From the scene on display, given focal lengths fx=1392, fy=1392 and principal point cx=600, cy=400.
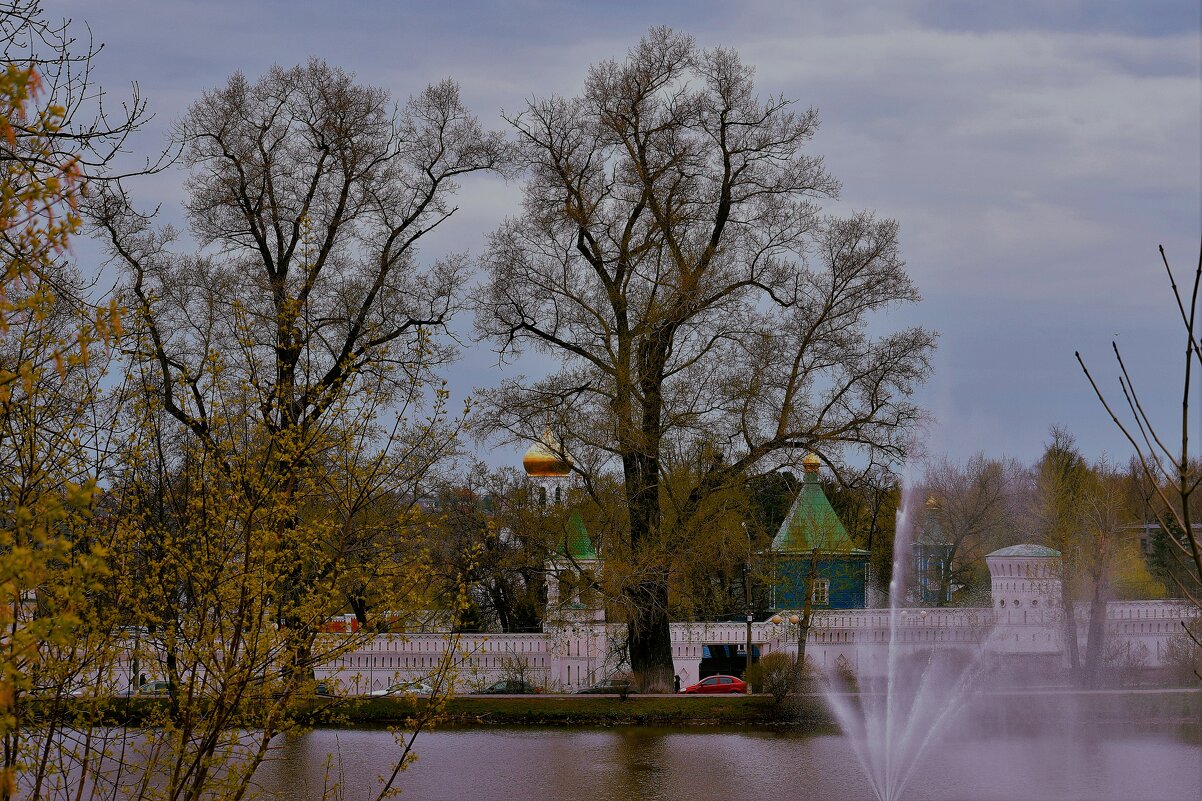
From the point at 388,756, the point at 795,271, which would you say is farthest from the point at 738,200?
the point at 388,756

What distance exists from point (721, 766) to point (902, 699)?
9.27 m

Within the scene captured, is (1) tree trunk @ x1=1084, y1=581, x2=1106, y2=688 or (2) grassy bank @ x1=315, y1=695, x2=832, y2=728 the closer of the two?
(2) grassy bank @ x1=315, y1=695, x2=832, y2=728

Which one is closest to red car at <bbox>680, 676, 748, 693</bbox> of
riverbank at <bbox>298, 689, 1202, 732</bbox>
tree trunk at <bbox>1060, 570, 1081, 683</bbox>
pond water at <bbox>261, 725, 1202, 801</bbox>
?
riverbank at <bbox>298, 689, 1202, 732</bbox>

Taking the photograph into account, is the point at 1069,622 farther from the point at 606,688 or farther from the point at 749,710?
the point at 606,688

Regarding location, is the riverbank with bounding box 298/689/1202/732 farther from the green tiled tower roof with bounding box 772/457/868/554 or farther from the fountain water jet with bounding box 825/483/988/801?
the green tiled tower roof with bounding box 772/457/868/554

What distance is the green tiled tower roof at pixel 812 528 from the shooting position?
36.9m

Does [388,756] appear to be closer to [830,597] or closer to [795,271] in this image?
[795,271]

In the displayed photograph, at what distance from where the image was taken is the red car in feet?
113

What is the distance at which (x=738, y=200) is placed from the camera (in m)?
28.4

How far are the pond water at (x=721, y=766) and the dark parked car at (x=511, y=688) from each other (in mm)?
7120

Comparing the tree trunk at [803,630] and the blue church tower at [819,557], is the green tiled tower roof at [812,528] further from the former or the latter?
the tree trunk at [803,630]

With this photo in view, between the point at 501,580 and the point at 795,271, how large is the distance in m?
17.5

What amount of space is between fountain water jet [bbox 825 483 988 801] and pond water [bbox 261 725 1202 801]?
33 centimetres

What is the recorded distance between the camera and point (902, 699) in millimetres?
27891
